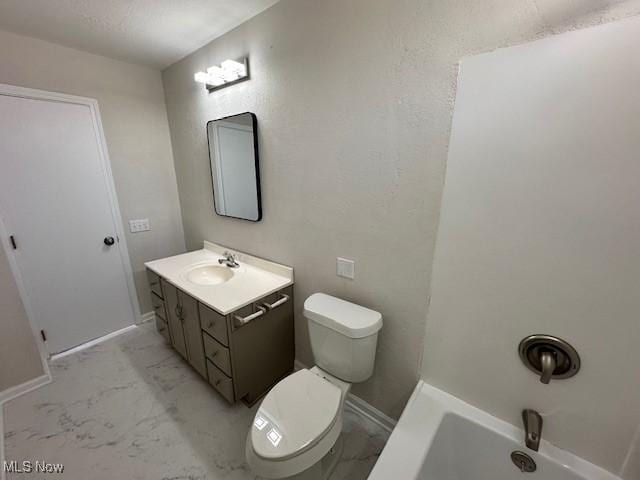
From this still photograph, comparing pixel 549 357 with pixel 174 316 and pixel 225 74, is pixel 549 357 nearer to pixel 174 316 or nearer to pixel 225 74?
pixel 174 316

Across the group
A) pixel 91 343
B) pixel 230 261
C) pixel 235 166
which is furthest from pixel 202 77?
pixel 91 343

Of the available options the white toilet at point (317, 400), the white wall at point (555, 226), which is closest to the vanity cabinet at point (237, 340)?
the white toilet at point (317, 400)

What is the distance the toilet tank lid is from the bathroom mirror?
0.80m

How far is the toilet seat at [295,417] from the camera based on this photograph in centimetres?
101

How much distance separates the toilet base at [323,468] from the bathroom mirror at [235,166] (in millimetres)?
A: 1471

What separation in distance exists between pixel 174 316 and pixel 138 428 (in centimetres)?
66

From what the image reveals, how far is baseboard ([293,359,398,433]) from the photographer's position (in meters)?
1.49

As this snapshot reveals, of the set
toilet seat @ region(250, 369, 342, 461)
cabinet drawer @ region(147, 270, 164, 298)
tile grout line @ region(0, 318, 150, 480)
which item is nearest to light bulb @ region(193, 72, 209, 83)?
cabinet drawer @ region(147, 270, 164, 298)

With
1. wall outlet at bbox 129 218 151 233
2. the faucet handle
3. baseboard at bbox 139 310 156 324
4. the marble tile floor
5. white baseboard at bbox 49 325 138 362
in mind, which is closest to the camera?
the faucet handle

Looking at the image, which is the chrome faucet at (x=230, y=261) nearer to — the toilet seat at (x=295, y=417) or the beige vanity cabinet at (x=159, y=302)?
the beige vanity cabinet at (x=159, y=302)

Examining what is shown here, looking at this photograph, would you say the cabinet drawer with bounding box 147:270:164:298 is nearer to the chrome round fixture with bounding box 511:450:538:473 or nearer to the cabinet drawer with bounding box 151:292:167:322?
the cabinet drawer with bounding box 151:292:167:322

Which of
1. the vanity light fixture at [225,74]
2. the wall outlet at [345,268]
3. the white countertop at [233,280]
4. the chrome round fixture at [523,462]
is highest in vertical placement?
the vanity light fixture at [225,74]

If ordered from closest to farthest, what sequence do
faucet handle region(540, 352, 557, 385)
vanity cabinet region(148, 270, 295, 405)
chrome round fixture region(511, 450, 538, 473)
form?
faucet handle region(540, 352, 557, 385), chrome round fixture region(511, 450, 538, 473), vanity cabinet region(148, 270, 295, 405)

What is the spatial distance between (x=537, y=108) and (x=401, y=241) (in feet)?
2.18
